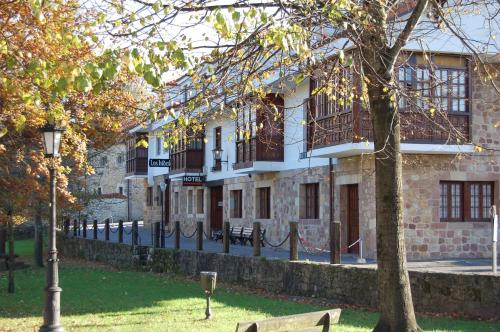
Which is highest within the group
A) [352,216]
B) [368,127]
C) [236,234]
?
[368,127]

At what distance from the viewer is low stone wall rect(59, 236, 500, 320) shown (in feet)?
39.5

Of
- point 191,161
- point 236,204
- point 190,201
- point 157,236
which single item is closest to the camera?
point 157,236

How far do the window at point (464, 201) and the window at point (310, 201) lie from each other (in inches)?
183

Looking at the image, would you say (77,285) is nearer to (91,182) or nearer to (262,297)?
(262,297)

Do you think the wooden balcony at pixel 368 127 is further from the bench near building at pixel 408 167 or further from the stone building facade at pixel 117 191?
the stone building facade at pixel 117 191

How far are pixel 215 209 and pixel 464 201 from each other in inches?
609

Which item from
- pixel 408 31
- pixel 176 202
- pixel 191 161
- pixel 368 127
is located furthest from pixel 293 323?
pixel 176 202

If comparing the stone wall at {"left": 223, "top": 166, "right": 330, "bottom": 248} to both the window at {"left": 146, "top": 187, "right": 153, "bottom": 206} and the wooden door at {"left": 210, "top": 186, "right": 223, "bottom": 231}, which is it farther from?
the window at {"left": 146, "top": 187, "right": 153, "bottom": 206}

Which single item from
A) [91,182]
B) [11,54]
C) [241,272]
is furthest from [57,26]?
[91,182]

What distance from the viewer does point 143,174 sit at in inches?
1603

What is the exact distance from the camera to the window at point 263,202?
86.5 feet

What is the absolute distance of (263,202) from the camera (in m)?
26.9

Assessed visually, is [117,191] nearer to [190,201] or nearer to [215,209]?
[190,201]

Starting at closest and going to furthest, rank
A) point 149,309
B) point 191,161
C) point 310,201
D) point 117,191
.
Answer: point 149,309 → point 310,201 → point 191,161 → point 117,191
